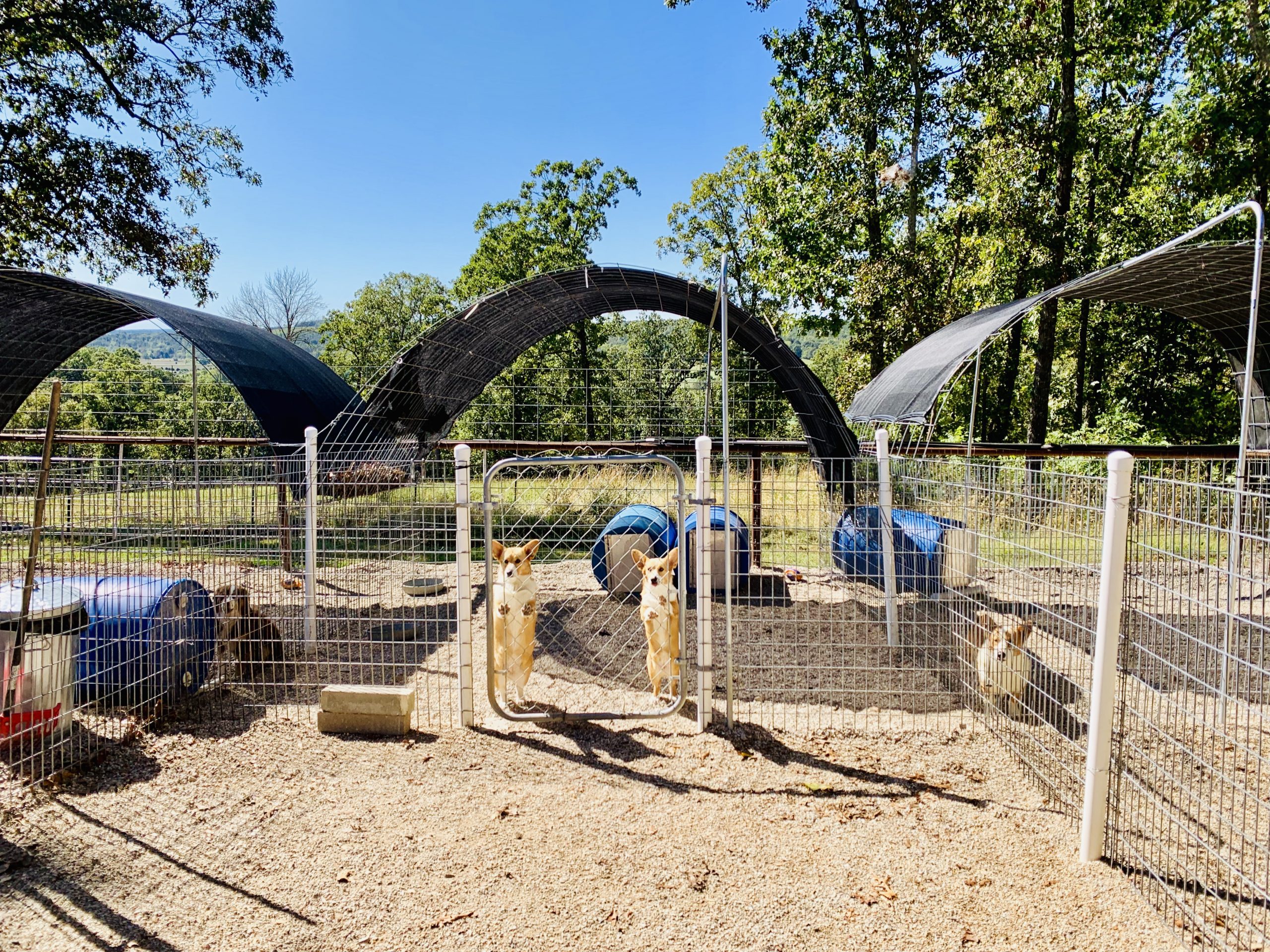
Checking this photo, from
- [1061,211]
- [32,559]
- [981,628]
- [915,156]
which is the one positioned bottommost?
[981,628]

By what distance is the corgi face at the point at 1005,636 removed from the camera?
4004 mm

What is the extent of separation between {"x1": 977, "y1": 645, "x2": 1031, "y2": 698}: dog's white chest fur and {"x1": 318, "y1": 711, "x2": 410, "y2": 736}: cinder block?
319 cm

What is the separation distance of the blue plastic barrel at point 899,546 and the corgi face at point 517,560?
5.90ft

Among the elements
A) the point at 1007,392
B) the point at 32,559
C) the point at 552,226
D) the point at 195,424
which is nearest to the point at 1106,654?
the point at 32,559

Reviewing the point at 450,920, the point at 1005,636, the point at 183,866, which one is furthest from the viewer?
the point at 1005,636

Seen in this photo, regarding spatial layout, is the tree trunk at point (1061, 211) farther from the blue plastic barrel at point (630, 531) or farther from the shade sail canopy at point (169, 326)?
the shade sail canopy at point (169, 326)

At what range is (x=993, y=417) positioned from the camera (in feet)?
66.4

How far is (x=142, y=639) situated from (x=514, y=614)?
6.77ft

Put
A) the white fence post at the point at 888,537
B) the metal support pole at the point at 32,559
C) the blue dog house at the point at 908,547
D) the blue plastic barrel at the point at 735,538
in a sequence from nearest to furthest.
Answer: the metal support pole at the point at 32,559 → the blue dog house at the point at 908,547 → the white fence post at the point at 888,537 → the blue plastic barrel at the point at 735,538

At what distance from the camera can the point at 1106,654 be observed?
9.29 ft

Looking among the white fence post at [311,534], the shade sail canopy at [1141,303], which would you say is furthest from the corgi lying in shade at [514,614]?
the shade sail canopy at [1141,303]

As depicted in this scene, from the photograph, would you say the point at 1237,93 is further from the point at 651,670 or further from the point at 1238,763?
the point at 651,670

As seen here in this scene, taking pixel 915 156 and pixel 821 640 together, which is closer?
pixel 821 640

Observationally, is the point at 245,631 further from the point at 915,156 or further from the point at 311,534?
the point at 915,156
